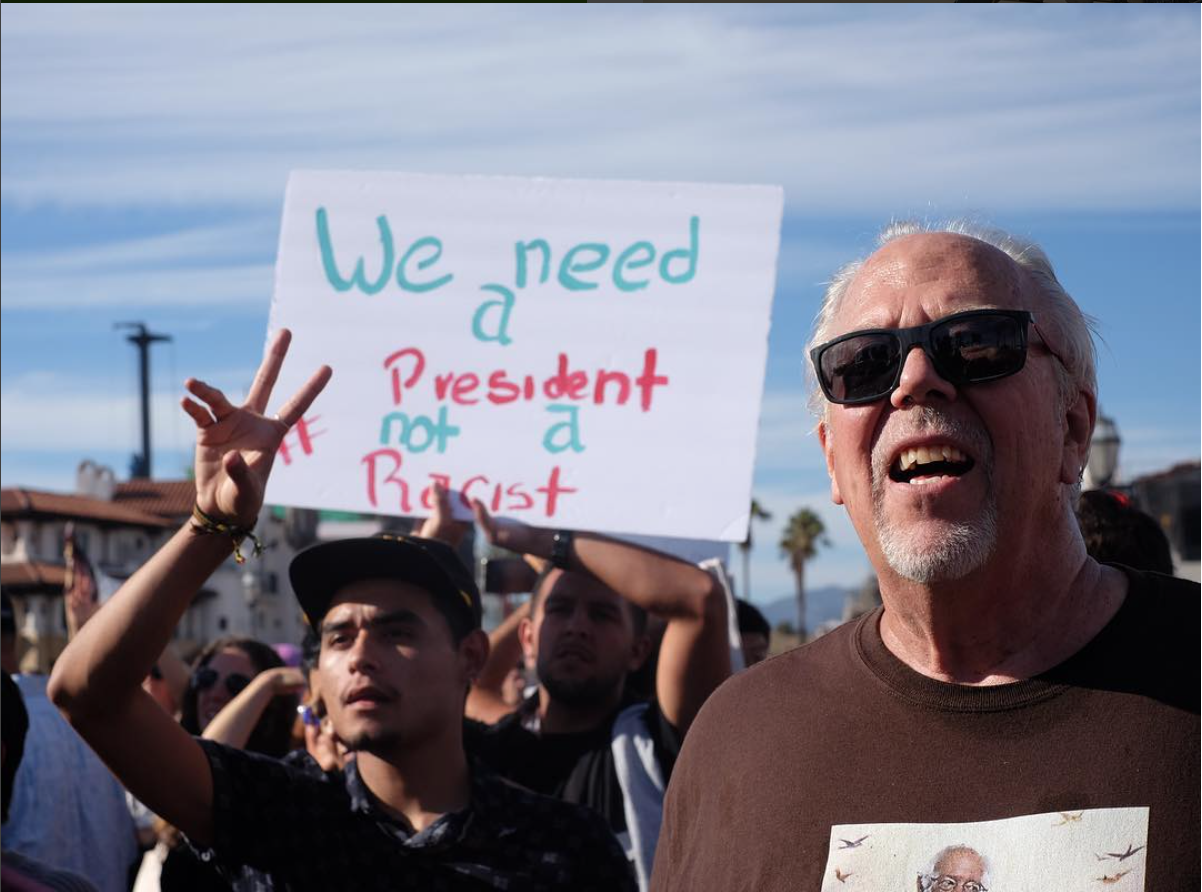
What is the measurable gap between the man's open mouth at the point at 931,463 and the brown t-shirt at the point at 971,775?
269mm

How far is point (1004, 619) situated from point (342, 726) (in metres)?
1.79

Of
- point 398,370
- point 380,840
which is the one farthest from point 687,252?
point 380,840

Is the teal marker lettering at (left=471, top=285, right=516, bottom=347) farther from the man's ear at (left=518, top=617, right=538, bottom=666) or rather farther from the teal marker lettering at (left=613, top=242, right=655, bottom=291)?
the man's ear at (left=518, top=617, right=538, bottom=666)

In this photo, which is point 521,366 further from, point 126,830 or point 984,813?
point 984,813

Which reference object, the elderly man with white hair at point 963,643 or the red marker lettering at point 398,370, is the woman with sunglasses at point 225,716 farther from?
the elderly man with white hair at point 963,643

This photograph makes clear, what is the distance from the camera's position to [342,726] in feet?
12.2

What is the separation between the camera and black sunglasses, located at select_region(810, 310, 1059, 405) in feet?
7.86

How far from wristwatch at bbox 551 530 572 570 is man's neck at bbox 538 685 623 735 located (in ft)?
1.45

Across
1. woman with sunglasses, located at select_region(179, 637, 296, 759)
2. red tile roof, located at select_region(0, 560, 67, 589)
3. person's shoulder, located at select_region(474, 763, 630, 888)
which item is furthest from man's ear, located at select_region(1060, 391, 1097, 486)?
red tile roof, located at select_region(0, 560, 67, 589)

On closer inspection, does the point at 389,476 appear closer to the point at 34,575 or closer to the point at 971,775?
the point at 971,775

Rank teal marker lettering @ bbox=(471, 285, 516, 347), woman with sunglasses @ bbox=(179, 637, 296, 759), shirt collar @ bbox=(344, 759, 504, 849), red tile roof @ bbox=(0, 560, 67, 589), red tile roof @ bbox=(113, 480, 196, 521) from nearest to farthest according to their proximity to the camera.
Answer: shirt collar @ bbox=(344, 759, 504, 849) → teal marker lettering @ bbox=(471, 285, 516, 347) → woman with sunglasses @ bbox=(179, 637, 296, 759) → red tile roof @ bbox=(0, 560, 67, 589) → red tile roof @ bbox=(113, 480, 196, 521)

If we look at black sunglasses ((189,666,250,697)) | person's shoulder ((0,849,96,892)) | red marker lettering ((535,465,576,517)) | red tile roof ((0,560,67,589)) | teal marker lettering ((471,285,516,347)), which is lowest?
person's shoulder ((0,849,96,892))

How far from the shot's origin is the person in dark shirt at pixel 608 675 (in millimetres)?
4086

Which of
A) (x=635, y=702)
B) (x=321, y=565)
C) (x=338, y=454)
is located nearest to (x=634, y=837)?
(x=635, y=702)
